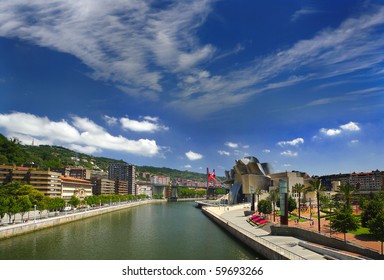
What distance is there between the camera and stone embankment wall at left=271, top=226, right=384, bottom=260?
22641 mm

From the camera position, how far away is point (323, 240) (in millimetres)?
27734

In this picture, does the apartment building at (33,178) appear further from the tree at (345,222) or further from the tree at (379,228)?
the tree at (379,228)

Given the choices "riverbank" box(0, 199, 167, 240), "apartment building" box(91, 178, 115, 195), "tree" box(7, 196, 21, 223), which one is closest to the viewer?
"riverbank" box(0, 199, 167, 240)

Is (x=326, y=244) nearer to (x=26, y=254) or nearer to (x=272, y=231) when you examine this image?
(x=272, y=231)

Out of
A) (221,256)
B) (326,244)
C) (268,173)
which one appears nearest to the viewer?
(326,244)

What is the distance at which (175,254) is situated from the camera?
103 ft

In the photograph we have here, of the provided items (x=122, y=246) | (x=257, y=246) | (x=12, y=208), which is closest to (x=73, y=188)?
(x=12, y=208)

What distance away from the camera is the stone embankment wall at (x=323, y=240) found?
2264cm

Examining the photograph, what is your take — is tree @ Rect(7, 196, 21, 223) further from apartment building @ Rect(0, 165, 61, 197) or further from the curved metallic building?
the curved metallic building

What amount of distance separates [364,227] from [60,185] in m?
81.5

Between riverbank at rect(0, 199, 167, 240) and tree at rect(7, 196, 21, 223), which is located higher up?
tree at rect(7, 196, 21, 223)

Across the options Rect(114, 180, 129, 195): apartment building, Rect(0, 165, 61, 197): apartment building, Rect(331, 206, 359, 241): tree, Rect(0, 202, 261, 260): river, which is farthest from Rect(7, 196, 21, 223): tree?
Rect(114, 180, 129, 195): apartment building

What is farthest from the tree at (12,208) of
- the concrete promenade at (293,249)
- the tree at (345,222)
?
the tree at (345,222)
